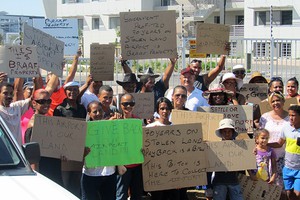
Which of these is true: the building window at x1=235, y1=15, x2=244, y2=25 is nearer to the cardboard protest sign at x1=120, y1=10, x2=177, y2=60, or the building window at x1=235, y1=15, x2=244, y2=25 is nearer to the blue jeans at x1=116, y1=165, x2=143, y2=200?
the cardboard protest sign at x1=120, y1=10, x2=177, y2=60

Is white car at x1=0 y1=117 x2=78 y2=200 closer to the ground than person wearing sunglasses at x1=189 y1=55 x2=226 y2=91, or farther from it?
closer to the ground

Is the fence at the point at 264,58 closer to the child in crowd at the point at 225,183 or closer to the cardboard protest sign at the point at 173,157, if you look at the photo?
the child in crowd at the point at 225,183

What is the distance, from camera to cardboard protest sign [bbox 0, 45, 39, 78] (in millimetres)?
8836

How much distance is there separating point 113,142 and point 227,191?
1.77 metres

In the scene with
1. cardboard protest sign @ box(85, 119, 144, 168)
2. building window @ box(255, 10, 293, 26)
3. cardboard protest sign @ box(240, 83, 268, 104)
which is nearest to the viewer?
cardboard protest sign @ box(85, 119, 144, 168)

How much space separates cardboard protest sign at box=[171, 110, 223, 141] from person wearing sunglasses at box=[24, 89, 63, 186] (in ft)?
5.59

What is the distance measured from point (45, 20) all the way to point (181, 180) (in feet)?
14.9

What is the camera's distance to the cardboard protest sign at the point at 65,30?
11.2 metres

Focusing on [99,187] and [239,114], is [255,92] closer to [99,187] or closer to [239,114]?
[239,114]

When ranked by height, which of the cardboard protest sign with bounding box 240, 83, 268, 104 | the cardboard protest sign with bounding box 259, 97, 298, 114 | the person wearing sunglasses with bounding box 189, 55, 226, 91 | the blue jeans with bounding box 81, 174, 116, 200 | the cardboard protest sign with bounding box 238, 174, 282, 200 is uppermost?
the person wearing sunglasses with bounding box 189, 55, 226, 91

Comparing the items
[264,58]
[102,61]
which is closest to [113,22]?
[264,58]

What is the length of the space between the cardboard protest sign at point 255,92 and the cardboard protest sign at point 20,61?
3.54 m

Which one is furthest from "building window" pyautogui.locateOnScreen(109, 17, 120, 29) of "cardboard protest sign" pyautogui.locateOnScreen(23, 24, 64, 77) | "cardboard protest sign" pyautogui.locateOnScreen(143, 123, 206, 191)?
"cardboard protest sign" pyautogui.locateOnScreen(143, 123, 206, 191)

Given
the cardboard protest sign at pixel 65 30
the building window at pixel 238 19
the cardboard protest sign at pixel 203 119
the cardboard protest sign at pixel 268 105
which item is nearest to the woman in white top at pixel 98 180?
the cardboard protest sign at pixel 203 119
